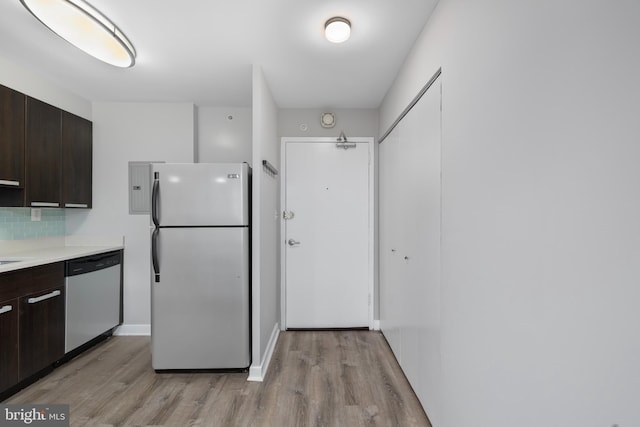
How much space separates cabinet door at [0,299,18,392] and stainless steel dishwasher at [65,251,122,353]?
0.45 meters

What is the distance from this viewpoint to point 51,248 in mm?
3064

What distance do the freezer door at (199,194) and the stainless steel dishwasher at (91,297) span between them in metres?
1.01

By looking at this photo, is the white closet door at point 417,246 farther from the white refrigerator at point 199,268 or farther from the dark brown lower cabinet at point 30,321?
the dark brown lower cabinet at point 30,321

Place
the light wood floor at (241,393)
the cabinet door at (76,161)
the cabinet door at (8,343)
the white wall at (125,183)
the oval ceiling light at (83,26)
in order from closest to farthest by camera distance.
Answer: the oval ceiling light at (83,26), the light wood floor at (241,393), the cabinet door at (8,343), the cabinet door at (76,161), the white wall at (125,183)

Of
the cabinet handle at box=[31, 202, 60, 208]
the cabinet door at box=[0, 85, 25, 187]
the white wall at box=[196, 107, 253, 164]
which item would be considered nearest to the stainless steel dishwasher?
the cabinet handle at box=[31, 202, 60, 208]

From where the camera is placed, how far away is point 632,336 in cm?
65

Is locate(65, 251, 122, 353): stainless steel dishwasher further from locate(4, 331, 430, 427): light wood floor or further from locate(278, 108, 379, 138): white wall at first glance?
locate(278, 108, 379, 138): white wall

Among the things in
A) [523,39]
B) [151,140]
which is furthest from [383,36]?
[151,140]

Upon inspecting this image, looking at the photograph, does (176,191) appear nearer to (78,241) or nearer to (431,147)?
(78,241)

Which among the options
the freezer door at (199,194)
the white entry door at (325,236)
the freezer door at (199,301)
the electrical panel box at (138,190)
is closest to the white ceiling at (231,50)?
the white entry door at (325,236)

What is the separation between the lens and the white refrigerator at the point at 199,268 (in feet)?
8.11

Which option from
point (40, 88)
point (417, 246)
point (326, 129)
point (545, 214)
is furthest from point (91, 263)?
point (545, 214)

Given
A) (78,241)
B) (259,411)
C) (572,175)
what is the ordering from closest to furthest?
1. (572,175)
2. (259,411)
3. (78,241)

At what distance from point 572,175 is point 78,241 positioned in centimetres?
421
